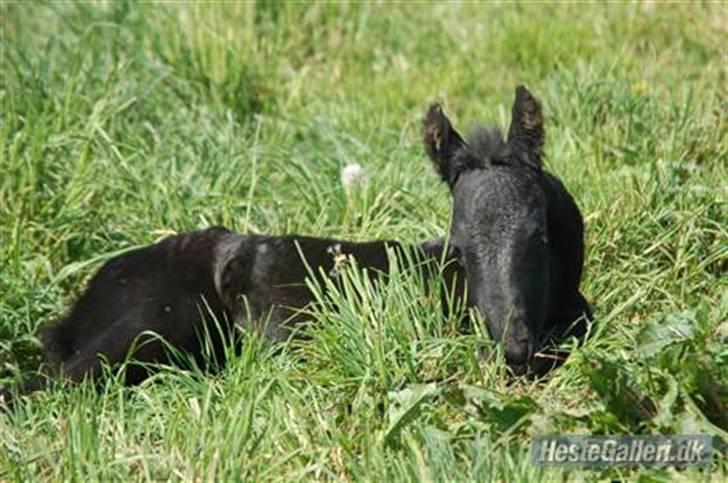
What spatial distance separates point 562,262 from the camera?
678 centimetres

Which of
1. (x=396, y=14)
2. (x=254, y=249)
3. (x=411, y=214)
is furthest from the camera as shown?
(x=396, y=14)

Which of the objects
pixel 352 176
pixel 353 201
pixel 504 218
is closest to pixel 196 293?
pixel 353 201

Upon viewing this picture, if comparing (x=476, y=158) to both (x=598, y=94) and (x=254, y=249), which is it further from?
(x=598, y=94)

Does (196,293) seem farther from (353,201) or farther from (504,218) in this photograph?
(504,218)

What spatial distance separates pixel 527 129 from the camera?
22.1 ft

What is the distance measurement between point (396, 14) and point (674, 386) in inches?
244

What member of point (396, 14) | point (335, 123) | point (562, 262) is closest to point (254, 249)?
point (562, 262)

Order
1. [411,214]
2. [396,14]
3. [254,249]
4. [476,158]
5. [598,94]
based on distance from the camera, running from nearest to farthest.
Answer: [476,158] → [254,249] → [411,214] → [598,94] → [396,14]

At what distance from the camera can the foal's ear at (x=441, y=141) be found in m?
6.84

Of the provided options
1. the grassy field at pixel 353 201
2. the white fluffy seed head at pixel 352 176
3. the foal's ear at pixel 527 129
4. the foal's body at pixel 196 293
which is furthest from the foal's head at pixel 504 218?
the white fluffy seed head at pixel 352 176

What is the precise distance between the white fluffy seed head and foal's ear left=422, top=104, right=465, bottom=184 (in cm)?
152

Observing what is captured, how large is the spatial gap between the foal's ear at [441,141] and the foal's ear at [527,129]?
25 centimetres

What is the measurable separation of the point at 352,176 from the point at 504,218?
2265 millimetres

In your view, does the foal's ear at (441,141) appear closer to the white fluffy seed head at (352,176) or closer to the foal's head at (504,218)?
the foal's head at (504,218)
